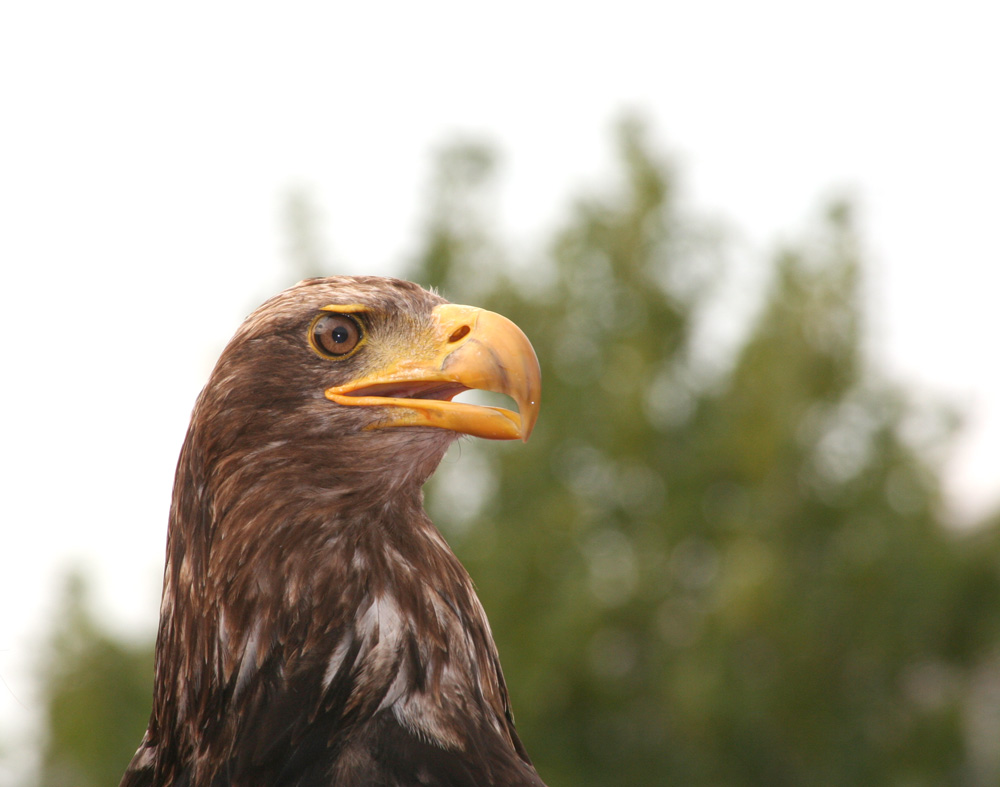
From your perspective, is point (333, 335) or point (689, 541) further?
point (689, 541)

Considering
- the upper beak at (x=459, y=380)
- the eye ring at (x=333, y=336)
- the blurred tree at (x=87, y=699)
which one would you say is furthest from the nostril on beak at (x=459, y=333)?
the blurred tree at (x=87, y=699)

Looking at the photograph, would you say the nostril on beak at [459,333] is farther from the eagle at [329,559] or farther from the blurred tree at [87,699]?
the blurred tree at [87,699]

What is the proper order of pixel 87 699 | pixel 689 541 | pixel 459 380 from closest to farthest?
pixel 459 380
pixel 87 699
pixel 689 541

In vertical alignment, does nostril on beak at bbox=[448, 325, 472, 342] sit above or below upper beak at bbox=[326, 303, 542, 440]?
above

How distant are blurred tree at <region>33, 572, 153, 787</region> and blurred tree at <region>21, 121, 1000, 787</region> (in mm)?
32

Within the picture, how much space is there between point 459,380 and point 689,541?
40.2ft

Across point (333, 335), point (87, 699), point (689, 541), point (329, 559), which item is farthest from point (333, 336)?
point (689, 541)

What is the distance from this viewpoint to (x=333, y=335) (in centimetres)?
283

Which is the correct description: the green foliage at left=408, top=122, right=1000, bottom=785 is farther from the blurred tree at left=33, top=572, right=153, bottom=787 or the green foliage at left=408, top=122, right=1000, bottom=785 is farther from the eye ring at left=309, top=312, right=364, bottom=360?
the eye ring at left=309, top=312, right=364, bottom=360

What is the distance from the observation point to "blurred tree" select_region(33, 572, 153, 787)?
12.6 meters

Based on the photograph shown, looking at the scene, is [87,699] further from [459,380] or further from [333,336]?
[459,380]

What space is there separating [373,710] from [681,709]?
10996 millimetres

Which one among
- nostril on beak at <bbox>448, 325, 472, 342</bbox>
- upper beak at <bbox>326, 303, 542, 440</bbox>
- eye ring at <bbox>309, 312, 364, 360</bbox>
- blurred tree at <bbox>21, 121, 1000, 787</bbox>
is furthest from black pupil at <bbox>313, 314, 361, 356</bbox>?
blurred tree at <bbox>21, 121, 1000, 787</bbox>

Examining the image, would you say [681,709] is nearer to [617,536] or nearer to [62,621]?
[617,536]
